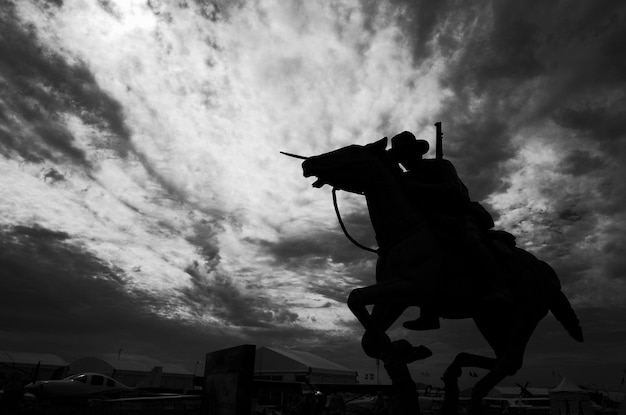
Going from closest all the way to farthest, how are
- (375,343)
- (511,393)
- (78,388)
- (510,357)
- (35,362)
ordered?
(375,343), (510,357), (78,388), (35,362), (511,393)

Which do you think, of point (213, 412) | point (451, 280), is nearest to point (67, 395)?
point (213, 412)

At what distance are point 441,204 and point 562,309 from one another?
218cm

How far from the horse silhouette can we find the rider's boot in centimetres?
15

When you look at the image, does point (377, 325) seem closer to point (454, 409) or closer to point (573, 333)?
point (454, 409)

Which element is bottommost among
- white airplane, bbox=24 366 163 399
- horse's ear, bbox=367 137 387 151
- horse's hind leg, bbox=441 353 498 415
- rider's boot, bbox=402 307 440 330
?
white airplane, bbox=24 366 163 399

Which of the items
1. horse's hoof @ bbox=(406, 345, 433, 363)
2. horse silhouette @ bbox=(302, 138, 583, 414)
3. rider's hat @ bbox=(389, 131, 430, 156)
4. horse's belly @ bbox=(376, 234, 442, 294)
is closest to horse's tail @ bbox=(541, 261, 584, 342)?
horse silhouette @ bbox=(302, 138, 583, 414)

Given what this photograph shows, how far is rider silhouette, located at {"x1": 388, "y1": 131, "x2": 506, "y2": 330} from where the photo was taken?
502 centimetres

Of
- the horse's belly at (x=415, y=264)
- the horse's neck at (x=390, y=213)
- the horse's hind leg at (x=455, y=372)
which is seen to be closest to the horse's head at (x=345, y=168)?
the horse's neck at (x=390, y=213)

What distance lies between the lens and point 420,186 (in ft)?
17.7

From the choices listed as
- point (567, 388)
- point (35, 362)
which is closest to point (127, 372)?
point (35, 362)

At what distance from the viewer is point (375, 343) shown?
467cm

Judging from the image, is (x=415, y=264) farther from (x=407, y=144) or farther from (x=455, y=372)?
(x=407, y=144)

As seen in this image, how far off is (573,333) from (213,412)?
4881mm

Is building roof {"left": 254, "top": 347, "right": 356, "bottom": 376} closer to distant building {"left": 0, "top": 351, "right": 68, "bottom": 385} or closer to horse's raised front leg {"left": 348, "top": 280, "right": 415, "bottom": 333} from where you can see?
distant building {"left": 0, "top": 351, "right": 68, "bottom": 385}
